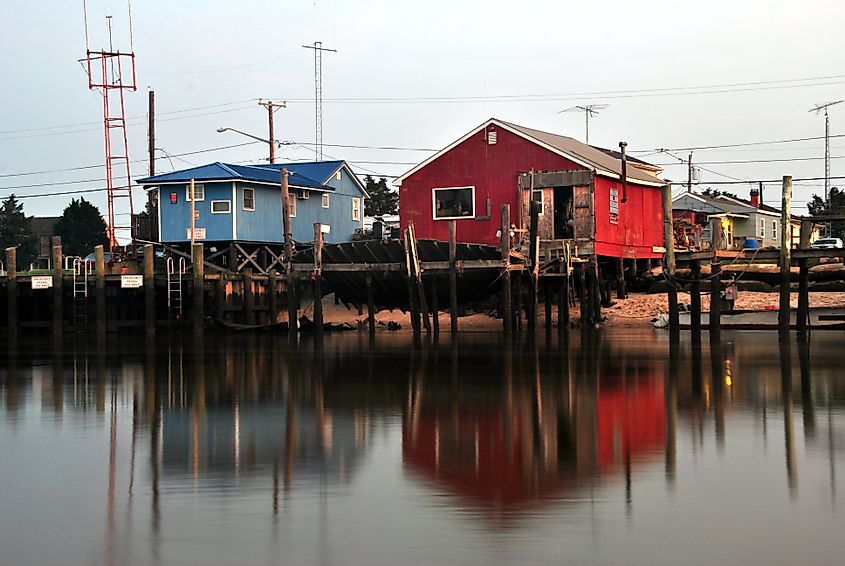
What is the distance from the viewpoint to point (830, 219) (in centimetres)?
3288

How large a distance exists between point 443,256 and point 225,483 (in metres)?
30.8

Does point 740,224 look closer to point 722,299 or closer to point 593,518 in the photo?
point 722,299

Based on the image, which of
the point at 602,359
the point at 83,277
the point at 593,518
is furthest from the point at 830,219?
the point at 83,277

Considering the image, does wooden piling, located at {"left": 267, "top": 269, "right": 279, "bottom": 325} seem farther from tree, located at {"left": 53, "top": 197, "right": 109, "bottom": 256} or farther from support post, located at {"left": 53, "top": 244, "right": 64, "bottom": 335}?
tree, located at {"left": 53, "top": 197, "right": 109, "bottom": 256}

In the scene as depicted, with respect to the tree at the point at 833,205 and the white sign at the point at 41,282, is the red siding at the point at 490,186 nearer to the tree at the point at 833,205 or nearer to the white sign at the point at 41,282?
the white sign at the point at 41,282

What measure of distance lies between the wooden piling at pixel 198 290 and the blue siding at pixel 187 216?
787 cm

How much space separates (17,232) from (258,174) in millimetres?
52933

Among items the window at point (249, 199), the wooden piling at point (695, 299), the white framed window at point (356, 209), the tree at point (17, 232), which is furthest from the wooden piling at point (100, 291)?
the tree at point (17, 232)

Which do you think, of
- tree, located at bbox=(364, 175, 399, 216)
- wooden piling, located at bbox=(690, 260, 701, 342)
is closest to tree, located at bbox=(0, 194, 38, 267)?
tree, located at bbox=(364, 175, 399, 216)

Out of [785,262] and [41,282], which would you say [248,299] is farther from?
[785,262]

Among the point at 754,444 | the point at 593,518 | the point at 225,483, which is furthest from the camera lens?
the point at 754,444

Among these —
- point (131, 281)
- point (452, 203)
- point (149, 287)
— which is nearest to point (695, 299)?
point (452, 203)

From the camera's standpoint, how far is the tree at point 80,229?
90562 millimetres

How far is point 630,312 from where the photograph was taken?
48.5 m
